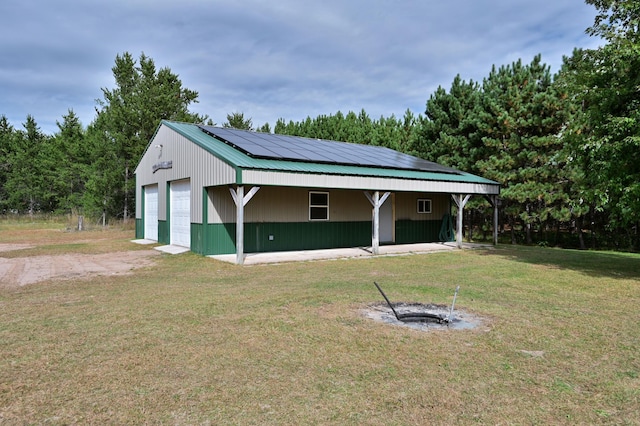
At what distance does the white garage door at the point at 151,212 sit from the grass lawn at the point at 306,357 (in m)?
9.99

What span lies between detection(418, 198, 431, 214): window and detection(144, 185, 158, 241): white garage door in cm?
1124

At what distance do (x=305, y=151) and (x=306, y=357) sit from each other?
450 inches

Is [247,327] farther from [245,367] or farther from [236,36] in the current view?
[236,36]

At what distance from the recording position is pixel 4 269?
1071cm

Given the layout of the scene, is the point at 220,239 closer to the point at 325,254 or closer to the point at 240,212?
the point at 240,212

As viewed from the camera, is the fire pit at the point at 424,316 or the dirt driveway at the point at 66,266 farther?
the dirt driveway at the point at 66,266

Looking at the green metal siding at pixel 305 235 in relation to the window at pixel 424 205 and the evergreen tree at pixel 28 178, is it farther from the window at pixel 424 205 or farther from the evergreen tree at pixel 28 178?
the evergreen tree at pixel 28 178

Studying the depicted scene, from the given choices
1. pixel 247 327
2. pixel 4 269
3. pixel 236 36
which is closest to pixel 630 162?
pixel 247 327

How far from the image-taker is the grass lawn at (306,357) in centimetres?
320

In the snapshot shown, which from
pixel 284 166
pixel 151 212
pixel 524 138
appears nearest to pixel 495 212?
pixel 524 138

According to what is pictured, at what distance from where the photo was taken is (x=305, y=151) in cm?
1517

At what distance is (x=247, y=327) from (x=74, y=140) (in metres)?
41.8

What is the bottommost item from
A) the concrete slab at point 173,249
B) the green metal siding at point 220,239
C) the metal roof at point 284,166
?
the concrete slab at point 173,249

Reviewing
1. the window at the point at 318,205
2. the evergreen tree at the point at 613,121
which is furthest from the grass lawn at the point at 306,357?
the window at the point at 318,205
